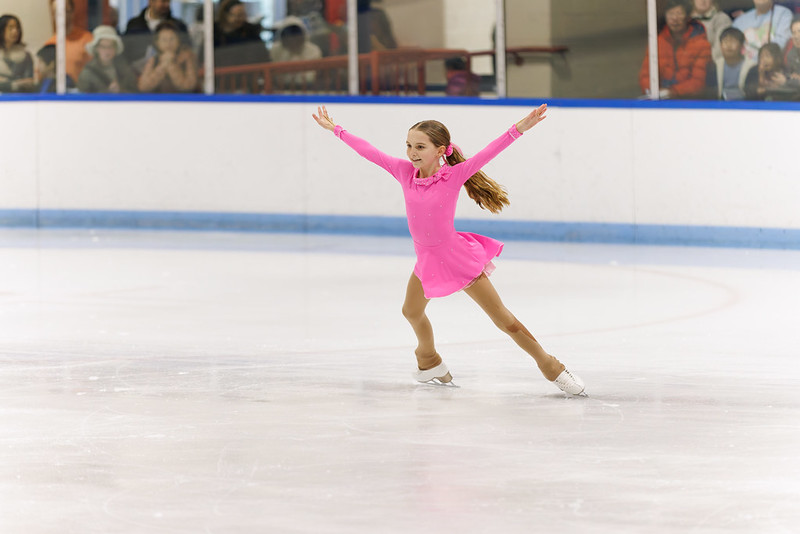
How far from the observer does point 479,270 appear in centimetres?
512

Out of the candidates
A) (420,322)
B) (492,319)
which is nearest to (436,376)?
(420,322)

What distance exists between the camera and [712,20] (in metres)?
10.4

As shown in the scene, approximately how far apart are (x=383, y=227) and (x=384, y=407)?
664cm

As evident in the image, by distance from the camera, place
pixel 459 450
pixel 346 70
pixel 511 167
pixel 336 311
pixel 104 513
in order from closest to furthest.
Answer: pixel 104 513 → pixel 459 450 → pixel 336 311 → pixel 511 167 → pixel 346 70

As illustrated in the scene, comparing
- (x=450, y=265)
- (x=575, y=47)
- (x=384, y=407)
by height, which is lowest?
(x=384, y=407)

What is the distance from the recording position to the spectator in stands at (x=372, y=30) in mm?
11805

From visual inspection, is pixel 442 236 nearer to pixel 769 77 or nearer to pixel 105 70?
pixel 769 77

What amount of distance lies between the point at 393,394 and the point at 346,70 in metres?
7.11

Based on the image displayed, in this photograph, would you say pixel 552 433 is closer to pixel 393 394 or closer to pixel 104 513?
pixel 393 394

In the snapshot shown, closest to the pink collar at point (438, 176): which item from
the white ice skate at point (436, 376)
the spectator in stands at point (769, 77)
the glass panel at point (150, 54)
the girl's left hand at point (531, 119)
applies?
the girl's left hand at point (531, 119)

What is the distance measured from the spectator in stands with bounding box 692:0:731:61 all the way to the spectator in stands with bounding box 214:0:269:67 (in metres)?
3.85

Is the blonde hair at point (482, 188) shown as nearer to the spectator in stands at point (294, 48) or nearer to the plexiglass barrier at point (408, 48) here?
the plexiglass barrier at point (408, 48)

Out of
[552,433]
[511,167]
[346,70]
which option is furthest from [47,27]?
[552,433]

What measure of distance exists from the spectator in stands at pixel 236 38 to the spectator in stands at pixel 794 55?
4.51 meters
